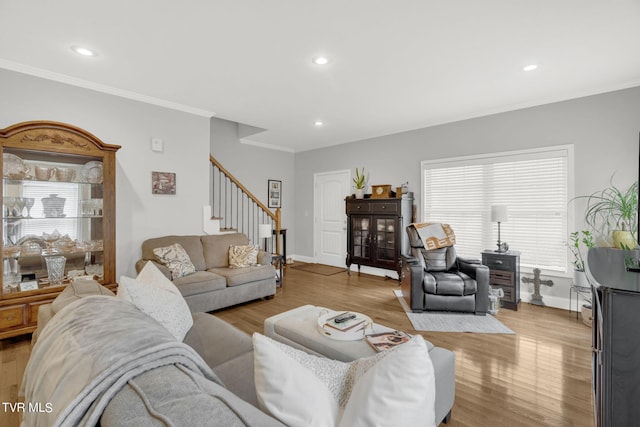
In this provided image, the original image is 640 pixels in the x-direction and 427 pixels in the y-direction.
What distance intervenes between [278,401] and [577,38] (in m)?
3.30

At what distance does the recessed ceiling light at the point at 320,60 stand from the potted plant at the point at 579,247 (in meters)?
→ 3.32

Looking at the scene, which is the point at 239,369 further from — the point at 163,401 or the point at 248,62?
the point at 248,62

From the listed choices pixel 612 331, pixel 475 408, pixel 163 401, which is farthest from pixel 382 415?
pixel 475 408

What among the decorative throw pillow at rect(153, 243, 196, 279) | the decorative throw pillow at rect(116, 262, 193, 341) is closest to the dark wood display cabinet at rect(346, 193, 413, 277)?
the decorative throw pillow at rect(153, 243, 196, 279)

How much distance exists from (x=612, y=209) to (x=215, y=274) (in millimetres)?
4608

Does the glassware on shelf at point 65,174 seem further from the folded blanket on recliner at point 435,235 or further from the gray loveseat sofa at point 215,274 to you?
the folded blanket on recliner at point 435,235

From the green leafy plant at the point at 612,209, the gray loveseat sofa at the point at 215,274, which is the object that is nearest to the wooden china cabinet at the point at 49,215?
the gray loveseat sofa at the point at 215,274

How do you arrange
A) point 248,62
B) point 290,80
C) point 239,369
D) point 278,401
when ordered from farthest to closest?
point 290,80 < point 248,62 < point 239,369 < point 278,401

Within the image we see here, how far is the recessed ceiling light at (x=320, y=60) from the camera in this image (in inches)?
107

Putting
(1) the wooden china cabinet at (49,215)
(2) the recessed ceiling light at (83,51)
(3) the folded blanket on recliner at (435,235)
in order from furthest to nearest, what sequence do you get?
(3) the folded blanket on recliner at (435,235)
(1) the wooden china cabinet at (49,215)
(2) the recessed ceiling light at (83,51)

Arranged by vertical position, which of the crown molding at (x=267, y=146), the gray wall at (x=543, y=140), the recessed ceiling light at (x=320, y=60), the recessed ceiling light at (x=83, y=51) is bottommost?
the gray wall at (x=543, y=140)

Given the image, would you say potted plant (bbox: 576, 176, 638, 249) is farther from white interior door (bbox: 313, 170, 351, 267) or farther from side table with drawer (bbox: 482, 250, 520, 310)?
white interior door (bbox: 313, 170, 351, 267)

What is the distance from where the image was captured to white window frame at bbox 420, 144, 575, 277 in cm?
365

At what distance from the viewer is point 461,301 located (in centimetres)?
344
